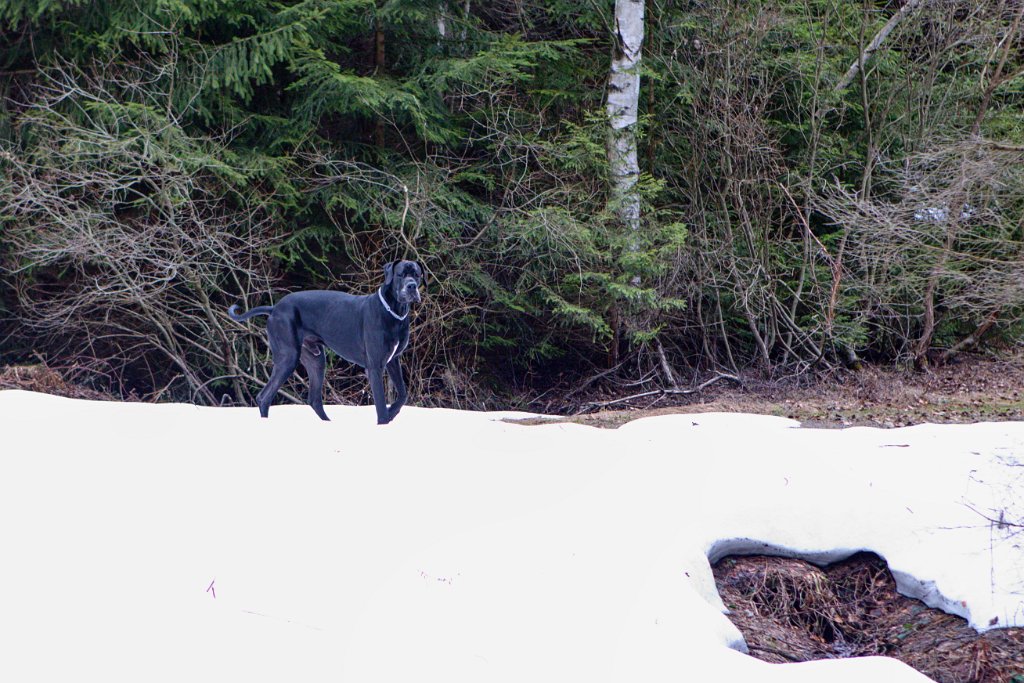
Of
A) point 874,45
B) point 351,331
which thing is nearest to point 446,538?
point 351,331

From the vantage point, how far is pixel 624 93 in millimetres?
12922

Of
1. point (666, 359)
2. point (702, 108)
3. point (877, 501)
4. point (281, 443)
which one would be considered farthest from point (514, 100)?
point (877, 501)

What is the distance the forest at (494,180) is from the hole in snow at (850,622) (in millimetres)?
5983

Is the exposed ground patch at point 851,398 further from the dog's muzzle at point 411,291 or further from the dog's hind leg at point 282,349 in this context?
the dog's muzzle at point 411,291

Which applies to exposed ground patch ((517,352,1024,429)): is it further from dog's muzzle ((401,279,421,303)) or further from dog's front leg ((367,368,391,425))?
dog's muzzle ((401,279,421,303))

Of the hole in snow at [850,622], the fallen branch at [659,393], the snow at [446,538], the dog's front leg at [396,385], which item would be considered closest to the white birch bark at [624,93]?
the fallen branch at [659,393]

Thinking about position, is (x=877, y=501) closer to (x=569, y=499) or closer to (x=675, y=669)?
(x=569, y=499)

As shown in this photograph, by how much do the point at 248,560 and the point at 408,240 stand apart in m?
7.24

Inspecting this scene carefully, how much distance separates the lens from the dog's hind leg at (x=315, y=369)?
319 inches

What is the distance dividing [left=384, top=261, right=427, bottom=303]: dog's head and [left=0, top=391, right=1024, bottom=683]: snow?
105 cm

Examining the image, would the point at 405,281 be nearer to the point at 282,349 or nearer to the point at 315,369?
the point at 282,349

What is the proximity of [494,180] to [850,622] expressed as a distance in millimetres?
8667

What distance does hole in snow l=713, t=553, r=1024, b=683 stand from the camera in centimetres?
513

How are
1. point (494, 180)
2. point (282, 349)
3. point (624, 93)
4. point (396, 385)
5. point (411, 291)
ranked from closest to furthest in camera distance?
point (411, 291), point (396, 385), point (282, 349), point (624, 93), point (494, 180)
